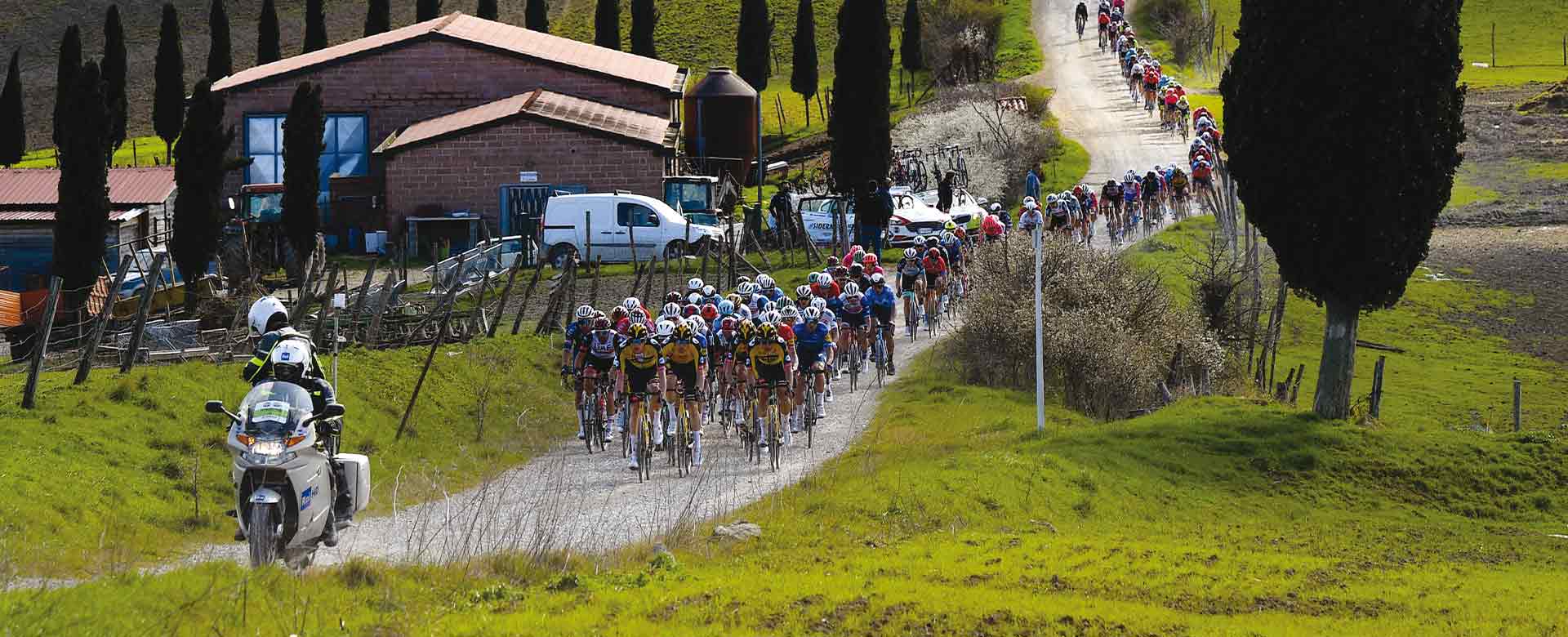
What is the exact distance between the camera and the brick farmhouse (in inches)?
1932

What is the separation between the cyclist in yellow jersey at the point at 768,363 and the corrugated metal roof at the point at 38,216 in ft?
78.2

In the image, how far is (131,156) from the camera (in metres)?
75.2

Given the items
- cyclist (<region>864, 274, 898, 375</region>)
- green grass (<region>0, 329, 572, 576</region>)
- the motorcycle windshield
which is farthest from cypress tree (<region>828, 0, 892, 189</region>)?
the motorcycle windshield

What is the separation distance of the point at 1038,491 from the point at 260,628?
439 inches

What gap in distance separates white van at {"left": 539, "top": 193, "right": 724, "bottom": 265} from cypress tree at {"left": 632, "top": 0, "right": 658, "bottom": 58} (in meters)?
40.5

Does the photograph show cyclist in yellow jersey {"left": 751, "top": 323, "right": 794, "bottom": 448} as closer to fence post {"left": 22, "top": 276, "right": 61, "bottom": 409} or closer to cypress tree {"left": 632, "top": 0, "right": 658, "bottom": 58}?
fence post {"left": 22, "top": 276, "right": 61, "bottom": 409}

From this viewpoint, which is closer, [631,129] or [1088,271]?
[1088,271]

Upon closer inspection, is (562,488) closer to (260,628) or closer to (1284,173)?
(260,628)

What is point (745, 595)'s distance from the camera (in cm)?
1377

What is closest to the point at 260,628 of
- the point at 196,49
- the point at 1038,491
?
the point at 1038,491

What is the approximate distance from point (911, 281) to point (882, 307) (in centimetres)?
406

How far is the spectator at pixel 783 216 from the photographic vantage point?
4525 centimetres

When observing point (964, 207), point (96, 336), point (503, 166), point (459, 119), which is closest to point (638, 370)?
point (96, 336)

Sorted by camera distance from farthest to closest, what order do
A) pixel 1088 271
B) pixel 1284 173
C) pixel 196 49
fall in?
pixel 196 49 → pixel 1088 271 → pixel 1284 173
